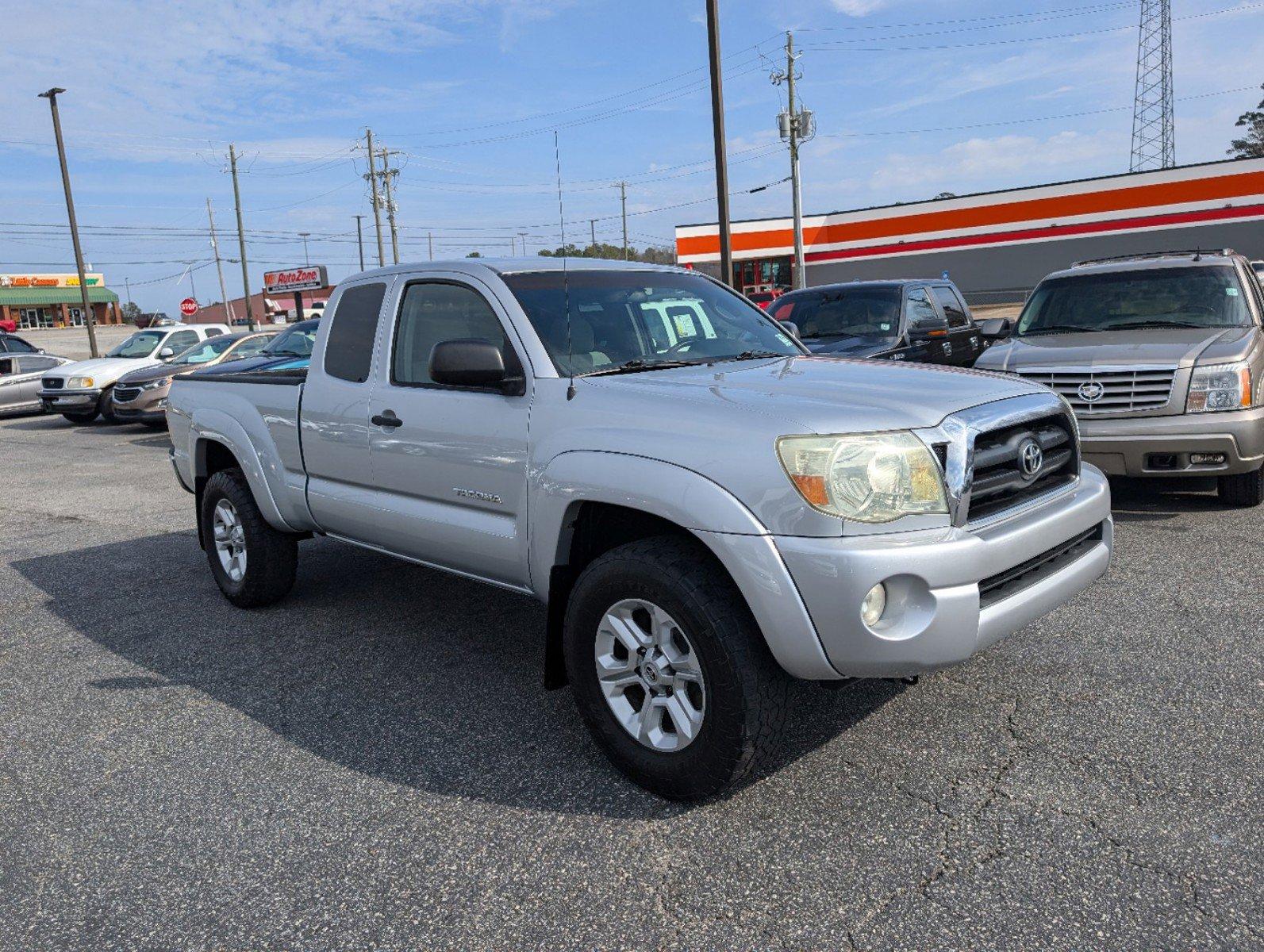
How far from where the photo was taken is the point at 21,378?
1922 cm

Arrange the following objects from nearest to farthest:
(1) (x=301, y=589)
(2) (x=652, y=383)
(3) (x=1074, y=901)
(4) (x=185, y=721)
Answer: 1. (3) (x=1074, y=901)
2. (2) (x=652, y=383)
3. (4) (x=185, y=721)
4. (1) (x=301, y=589)

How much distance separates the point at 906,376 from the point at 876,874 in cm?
174

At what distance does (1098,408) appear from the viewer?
6.59m

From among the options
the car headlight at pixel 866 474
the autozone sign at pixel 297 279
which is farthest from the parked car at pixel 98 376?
the autozone sign at pixel 297 279

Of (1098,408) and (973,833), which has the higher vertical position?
(1098,408)

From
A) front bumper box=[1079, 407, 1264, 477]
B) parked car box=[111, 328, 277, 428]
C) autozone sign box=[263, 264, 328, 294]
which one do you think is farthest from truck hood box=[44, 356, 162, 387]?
autozone sign box=[263, 264, 328, 294]

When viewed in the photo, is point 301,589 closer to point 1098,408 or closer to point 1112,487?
point 1098,408

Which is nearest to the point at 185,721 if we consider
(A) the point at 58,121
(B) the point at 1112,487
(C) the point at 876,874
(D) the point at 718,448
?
(D) the point at 718,448

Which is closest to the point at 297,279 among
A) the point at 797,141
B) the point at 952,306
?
the point at 797,141

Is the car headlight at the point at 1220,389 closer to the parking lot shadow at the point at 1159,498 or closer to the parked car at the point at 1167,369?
the parked car at the point at 1167,369

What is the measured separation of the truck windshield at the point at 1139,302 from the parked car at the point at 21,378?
59.1 feet

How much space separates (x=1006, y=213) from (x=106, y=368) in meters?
36.5

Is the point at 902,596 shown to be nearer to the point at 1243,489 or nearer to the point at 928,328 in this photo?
the point at 1243,489

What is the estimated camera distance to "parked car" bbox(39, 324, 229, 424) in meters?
17.0
